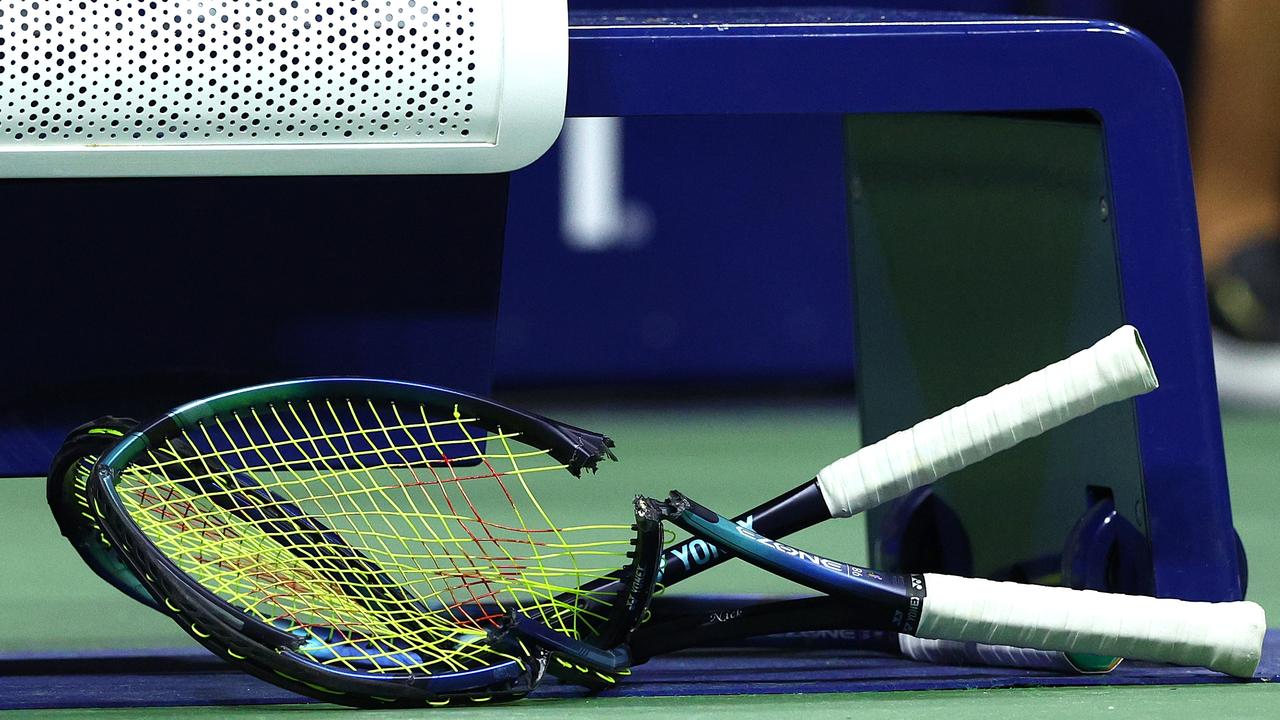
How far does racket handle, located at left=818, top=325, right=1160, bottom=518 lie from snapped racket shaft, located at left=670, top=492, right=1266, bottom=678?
103 mm

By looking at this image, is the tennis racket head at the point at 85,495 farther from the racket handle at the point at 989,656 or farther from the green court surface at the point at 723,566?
the racket handle at the point at 989,656

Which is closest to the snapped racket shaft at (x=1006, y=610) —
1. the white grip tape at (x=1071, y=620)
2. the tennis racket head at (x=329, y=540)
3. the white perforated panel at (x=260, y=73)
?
the white grip tape at (x=1071, y=620)

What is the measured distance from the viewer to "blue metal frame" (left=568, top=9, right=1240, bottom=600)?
1.37 metres

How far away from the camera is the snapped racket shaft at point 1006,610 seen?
1.30 meters

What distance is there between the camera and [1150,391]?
1.38m

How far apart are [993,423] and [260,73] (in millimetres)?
622

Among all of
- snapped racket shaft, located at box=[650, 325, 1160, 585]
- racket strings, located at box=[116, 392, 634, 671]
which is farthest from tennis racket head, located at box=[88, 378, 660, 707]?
snapped racket shaft, located at box=[650, 325, 1160, 585]

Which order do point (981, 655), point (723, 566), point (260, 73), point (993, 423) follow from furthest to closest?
point (723, 566) → point (981, 655) → point (993, 423) → point (260, 73)

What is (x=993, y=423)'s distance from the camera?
138 cm

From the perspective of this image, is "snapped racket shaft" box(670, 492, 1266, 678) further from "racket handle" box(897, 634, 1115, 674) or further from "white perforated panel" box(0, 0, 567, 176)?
"white perforated panel" box(0, 0, 567, 176)

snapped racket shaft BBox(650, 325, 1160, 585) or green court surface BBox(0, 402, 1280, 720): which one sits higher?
snapped racket shaft BBox(650, 325, 1160, 585)

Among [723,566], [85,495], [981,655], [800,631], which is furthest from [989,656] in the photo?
[723,566]

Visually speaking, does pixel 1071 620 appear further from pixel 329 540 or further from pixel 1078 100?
pixel 329 540

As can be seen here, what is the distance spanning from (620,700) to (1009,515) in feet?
1.80
